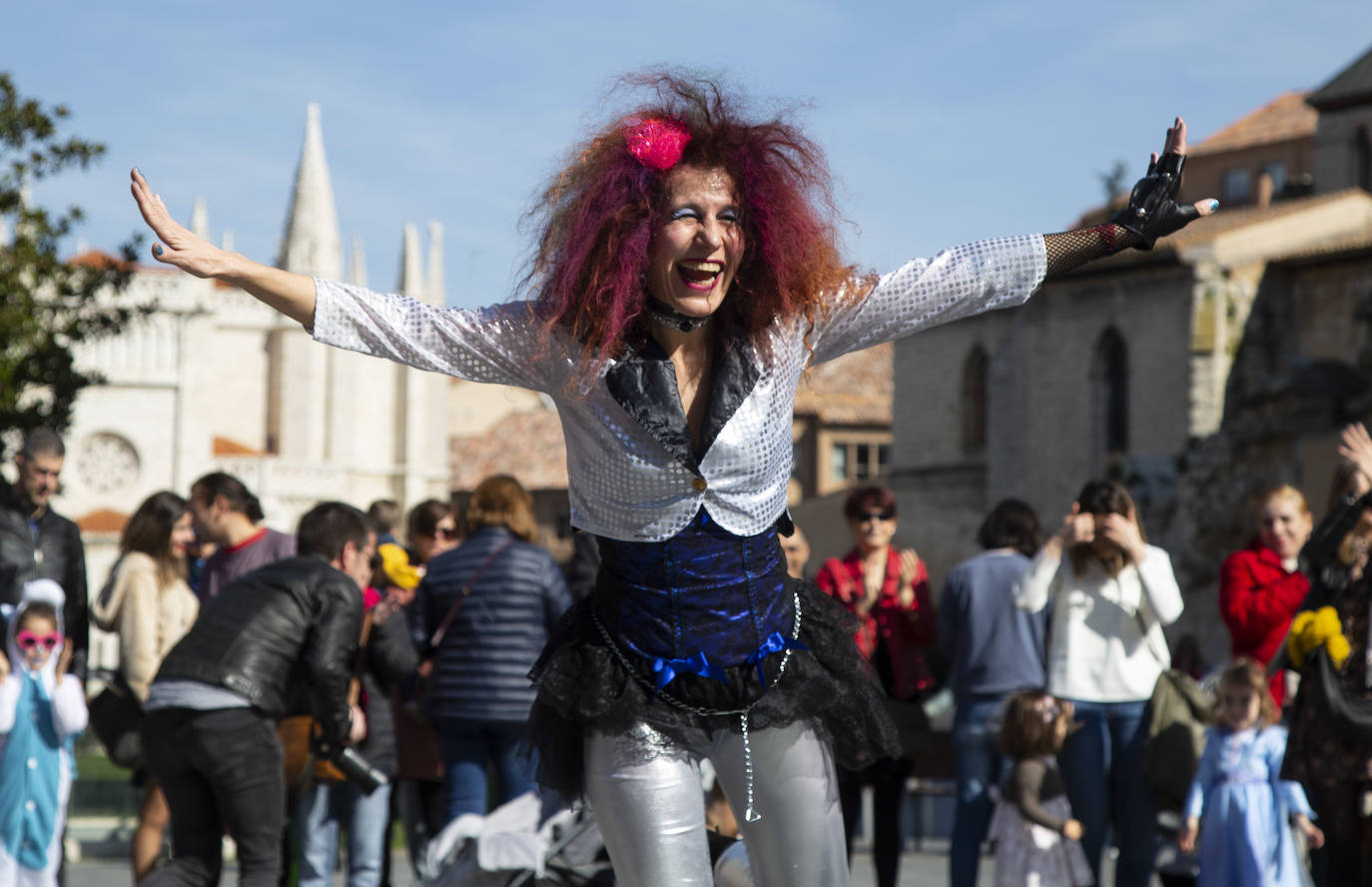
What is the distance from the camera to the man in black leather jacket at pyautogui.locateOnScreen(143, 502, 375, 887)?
613 cm

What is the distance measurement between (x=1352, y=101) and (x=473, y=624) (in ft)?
153

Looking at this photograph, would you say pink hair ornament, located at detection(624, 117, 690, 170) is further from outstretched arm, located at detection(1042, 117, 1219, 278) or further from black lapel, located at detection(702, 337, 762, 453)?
outstretched arm, located at detection(1042, 117, 1219, 278)

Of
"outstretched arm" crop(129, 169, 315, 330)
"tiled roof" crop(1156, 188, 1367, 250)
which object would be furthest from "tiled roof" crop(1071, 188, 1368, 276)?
"outstretched arm" crop(129, 169, 315, 330)

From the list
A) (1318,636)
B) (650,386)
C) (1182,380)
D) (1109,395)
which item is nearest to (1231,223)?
(1182,380)

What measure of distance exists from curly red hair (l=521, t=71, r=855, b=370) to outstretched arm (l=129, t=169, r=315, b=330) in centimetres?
51

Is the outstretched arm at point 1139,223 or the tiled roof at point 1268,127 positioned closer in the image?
the outstretched arm at point 1139,223

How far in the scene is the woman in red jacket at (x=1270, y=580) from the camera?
766 centimetres

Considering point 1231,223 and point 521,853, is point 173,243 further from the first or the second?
point 1231,223

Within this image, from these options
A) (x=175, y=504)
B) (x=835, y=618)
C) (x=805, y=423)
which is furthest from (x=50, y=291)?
(x=805, y=423)

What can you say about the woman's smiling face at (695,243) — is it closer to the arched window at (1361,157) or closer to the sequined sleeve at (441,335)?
the sequined sleeve at (441,335)

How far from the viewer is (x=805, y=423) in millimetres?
54812

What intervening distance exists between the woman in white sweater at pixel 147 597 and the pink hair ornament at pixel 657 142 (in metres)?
5.51

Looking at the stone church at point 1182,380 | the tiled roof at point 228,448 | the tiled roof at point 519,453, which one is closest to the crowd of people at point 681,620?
the stone church at point 1182,380

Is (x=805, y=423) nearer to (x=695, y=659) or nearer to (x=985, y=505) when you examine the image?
(x=985, y=505)
